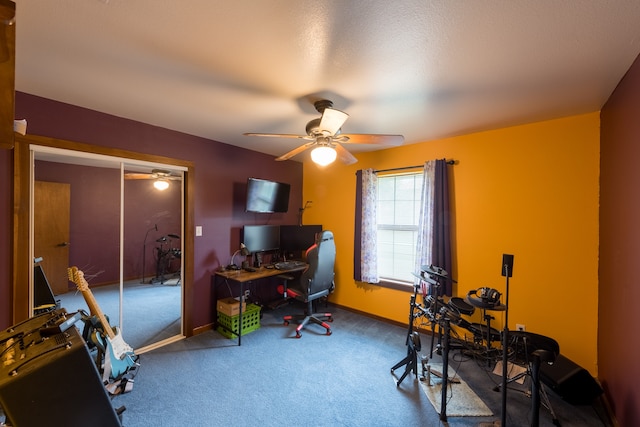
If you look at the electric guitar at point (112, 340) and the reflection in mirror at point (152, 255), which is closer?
the electric guitar at point (112, 340)

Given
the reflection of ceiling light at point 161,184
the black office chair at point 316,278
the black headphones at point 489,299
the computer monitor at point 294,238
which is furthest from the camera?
the computer monitor at point 294,238

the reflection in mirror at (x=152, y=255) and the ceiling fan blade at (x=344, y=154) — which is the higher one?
the ceiling fan blade at (x=344, y=154)

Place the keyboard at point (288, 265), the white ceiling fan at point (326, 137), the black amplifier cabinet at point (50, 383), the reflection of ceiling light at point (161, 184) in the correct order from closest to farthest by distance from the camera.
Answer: the black amplifier cabinet at point (50, 383) < the white ceiling fan at point (326, 137) < the reflection of ceiling light at point (161, 184) < the keyboard at point (288, 265)

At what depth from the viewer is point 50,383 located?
88 cm

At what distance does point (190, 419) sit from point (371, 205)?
2816 mm

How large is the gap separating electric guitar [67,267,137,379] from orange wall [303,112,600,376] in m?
3.27

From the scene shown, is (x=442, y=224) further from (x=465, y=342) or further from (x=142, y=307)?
(x=142, y=307)

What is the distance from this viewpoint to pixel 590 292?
225 centimetres

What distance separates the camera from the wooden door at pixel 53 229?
7.04 feet

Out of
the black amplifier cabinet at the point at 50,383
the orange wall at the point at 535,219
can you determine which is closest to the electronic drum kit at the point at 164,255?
the black amplifier cabinet at the point at 50,383

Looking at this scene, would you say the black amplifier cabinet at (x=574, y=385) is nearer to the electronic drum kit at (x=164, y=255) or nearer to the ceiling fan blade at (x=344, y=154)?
the ceiling fan blade at (x=344, y=154)

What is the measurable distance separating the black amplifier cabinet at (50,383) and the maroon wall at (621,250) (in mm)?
2703

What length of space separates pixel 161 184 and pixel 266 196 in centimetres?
126

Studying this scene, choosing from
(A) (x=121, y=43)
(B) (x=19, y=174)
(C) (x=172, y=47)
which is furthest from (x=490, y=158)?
(B) (x=19, y=174)
